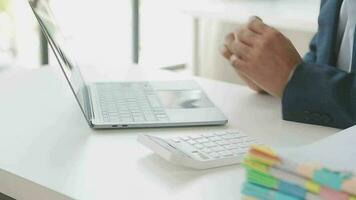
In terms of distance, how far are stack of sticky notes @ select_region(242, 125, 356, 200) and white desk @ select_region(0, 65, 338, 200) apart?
5.1 inches

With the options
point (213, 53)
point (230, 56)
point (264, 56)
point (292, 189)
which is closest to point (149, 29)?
point (213, 53)

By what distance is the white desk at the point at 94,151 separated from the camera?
742mm

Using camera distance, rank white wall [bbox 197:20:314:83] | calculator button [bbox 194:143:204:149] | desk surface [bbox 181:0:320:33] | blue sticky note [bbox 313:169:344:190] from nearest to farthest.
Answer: blue sticky note [bbox 313:169:344:190], calculator button [bbox 194:143:204:149], desk surface [bbox 181:0:320:33], white wall [bbox 197:20:314:83]

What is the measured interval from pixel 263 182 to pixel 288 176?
3 centimetres

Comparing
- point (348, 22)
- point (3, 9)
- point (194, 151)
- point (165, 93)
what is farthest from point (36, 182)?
point (3, 9)

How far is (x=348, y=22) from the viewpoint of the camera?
48.7 inches

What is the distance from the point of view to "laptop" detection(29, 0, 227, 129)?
987mm

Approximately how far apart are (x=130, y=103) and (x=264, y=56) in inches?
11.0

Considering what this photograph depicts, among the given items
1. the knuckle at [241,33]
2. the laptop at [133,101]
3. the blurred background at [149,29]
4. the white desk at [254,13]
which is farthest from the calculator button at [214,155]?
the white desk at [254,13]

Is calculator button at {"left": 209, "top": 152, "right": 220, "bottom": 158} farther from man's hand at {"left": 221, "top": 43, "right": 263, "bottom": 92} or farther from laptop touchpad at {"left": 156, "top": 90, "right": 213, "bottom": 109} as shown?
man's hand at {"left": 221, "top": 43, "right": 263, "bottom": 92}

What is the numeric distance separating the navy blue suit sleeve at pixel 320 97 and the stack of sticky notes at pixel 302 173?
16.6 inches

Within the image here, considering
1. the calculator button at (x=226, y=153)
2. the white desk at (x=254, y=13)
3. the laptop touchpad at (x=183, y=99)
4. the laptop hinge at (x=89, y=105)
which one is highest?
the calculator button at (x=226, y=153)

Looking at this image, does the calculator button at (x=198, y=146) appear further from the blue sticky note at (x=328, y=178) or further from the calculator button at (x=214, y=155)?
the blue sticky note at (x=328, y=178)

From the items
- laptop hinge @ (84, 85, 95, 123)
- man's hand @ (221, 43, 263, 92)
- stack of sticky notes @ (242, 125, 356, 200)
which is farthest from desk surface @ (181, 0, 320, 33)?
stack of sticky notes @ (242, 125, 356, 200)
